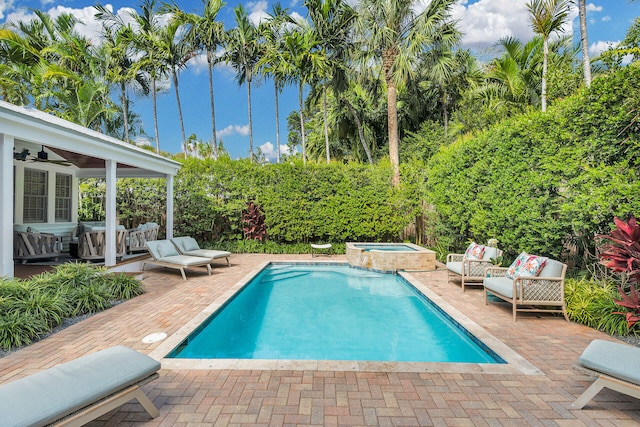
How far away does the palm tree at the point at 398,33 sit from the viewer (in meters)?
12.6

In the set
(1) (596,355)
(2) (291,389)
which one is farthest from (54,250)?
(1) (596,355)

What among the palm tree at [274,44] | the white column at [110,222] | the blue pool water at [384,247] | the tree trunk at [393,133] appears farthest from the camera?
the palm tree at [274,44]

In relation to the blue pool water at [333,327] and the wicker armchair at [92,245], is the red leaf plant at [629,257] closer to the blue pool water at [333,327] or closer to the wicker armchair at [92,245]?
the blue pool water at [333,327]

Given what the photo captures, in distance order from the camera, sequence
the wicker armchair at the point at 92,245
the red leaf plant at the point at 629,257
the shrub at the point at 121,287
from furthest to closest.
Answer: the wicker armchair at the point at 92,245 < the shrub at the point at 121,287 < the red leaf plant at the point at 629,257

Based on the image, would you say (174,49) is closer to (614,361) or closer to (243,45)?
(243,45)

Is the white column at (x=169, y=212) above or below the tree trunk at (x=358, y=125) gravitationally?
below

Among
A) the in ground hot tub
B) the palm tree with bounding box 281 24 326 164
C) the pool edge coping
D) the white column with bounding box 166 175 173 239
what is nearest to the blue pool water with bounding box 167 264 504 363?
the pool edge coping

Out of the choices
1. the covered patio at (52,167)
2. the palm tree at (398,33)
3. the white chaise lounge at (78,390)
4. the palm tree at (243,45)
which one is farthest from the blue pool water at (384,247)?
the palm tree at (243,45)

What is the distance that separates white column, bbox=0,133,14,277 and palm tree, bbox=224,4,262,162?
12.8 meters

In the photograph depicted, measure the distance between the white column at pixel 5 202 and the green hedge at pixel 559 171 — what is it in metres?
9.19

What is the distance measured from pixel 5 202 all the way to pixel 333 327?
19.4 feet

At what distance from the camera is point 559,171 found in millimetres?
5594

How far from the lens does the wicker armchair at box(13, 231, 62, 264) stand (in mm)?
8055

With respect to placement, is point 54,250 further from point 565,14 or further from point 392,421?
point 565,14
